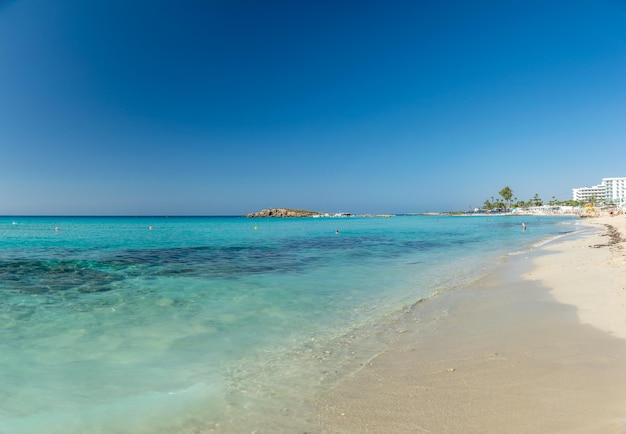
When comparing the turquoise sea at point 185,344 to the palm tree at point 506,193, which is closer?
the turquoise sea at point 185,344

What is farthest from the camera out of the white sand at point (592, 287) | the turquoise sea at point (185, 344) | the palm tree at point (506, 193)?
the palm tree at point (506, 193)

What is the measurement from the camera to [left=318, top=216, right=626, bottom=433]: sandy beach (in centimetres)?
366

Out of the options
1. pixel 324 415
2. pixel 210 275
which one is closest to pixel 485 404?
pixel 324 415

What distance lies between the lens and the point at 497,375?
4.74m

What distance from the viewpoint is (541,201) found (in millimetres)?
196625

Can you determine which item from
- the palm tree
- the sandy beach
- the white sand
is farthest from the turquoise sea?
the palm tree

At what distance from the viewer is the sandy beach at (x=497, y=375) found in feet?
12.0

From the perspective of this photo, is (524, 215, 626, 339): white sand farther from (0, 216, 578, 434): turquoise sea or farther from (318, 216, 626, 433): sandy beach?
(0, 216, 578, 434): turquoise sea

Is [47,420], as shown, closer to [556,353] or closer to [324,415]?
[324,415]

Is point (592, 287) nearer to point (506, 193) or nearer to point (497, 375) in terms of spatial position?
point (497, 375)

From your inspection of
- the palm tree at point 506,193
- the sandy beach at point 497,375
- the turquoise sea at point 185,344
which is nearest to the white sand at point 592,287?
the sandy beach at point 497,375

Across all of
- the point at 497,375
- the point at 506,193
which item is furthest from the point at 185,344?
the point at 506,193

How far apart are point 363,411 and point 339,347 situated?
2.33 m

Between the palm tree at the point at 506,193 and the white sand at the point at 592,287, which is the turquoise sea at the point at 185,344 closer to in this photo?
the white sand at the point at 592,287
